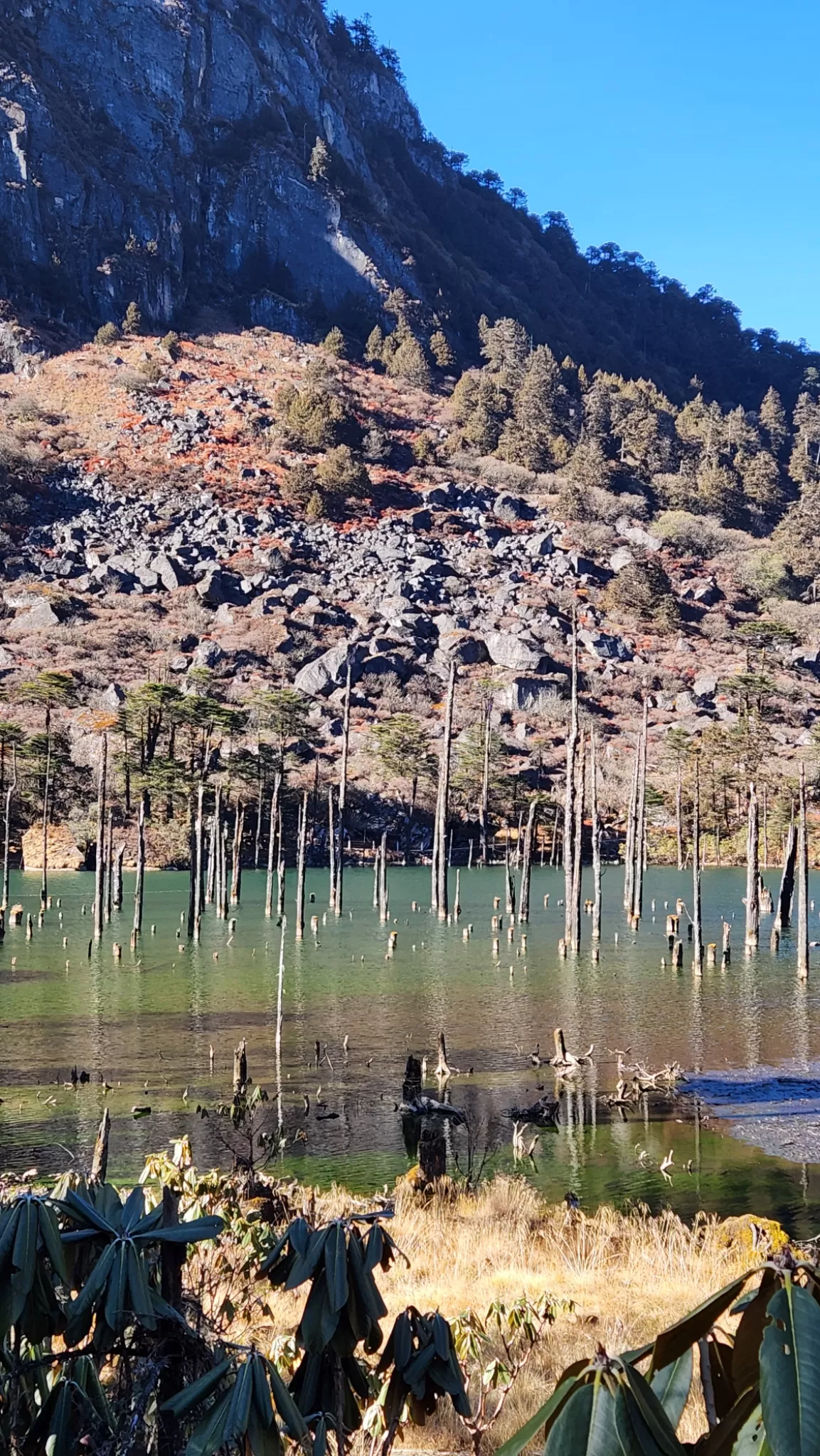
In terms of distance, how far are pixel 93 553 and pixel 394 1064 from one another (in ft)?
300

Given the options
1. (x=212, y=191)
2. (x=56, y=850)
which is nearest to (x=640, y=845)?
(x=56, y=850)

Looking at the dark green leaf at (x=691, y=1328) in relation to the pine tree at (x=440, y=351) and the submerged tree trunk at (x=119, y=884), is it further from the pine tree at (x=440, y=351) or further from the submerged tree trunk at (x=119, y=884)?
the pine tree at (x=440, y=351)

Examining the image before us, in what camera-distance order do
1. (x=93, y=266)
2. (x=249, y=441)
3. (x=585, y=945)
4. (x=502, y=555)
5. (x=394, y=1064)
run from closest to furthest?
1. (x=394, y=1064)
2. (x=585, y=945)
3. (x=502, y=555)
4. (x=249, y=441)
5. (x=93, y=266)

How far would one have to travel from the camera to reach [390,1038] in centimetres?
2486

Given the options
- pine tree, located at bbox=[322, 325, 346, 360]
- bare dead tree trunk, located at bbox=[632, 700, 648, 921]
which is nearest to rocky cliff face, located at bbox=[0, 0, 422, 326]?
pine tree, located at bbox=[322, 325, 346, 360]

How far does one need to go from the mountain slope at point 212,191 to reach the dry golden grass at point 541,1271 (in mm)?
143675

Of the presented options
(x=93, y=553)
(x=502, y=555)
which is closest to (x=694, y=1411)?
(x=93, y=553)

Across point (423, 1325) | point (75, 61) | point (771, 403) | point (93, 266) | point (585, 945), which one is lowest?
point (585, 945)

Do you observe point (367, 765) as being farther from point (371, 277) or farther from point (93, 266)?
point (371, 277)

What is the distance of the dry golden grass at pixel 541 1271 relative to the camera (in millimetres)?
8031

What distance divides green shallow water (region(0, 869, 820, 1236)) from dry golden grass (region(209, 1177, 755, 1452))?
2.15m

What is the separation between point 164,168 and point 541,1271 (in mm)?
168317

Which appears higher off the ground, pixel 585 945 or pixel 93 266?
pixel 93 266

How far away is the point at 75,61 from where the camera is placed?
484 ft
